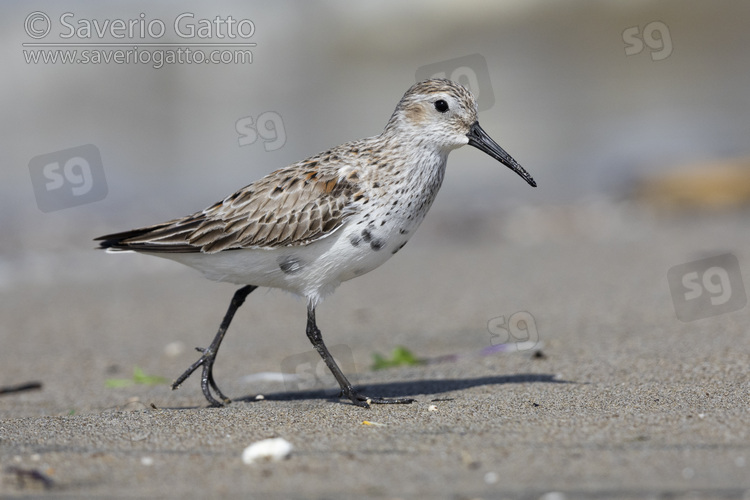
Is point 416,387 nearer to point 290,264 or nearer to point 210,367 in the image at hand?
point 290,264

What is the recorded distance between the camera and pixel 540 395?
5316 mm

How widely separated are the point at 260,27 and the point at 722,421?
24248mm

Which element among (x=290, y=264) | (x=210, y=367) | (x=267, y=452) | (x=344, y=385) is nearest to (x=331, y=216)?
(x=290, y=264)

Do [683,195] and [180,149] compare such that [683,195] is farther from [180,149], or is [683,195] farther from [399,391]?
[180,149]

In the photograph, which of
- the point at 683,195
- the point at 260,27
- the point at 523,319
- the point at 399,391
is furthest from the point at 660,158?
the point at 260,27

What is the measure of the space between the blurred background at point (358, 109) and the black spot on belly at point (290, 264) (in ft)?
13.2

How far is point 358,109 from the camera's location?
71.0 ft

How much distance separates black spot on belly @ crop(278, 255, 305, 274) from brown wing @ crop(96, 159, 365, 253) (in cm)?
11

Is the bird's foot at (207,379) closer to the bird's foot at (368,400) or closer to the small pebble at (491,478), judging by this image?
the bird's foot at (368,400)

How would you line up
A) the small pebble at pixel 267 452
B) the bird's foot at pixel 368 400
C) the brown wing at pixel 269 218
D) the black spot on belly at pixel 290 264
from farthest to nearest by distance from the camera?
the black spot on belly at pixel 290 264
the brown wing at pixel 269 218
the bird's foot at pixel 368 400
the small pebble at pixel 267 452

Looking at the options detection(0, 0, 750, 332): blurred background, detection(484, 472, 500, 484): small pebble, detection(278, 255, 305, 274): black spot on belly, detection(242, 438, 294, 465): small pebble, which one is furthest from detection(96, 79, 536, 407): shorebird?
detection(0, 0, 750, 332): blurred background

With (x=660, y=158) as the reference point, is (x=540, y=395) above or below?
below

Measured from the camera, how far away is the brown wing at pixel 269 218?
553cm

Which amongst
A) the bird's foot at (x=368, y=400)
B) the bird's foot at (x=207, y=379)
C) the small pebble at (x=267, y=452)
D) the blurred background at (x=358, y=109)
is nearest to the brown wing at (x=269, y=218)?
the bird's foot at (x=207, y=379)
